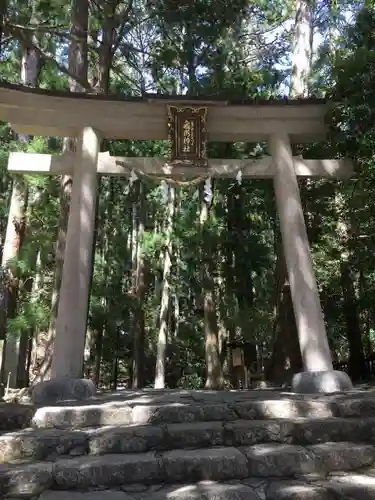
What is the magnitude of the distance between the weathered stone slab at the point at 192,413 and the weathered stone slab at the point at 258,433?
316mm

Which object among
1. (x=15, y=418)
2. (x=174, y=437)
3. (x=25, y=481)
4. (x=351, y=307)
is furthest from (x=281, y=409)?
(x=351, y=307)

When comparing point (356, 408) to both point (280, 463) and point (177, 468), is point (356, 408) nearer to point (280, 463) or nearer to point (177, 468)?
point (280, 463)

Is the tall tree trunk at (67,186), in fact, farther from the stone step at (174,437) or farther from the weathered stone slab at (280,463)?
the weathered stone slab at (280,463)

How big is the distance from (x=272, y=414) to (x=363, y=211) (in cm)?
441

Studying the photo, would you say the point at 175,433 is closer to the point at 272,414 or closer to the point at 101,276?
the point at 272,414

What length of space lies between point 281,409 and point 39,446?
1886 millimetres

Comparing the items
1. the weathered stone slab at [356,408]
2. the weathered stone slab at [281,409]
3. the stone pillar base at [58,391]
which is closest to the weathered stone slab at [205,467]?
the weathered stone slab at [281,409]

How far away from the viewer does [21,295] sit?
390 inches

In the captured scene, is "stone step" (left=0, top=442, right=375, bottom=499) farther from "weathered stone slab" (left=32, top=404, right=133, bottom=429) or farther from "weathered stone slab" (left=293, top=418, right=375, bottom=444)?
"weathered stone slab" (left=32, top=404, right=133, bottom=429)

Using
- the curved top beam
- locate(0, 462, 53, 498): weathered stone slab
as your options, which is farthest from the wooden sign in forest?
locate(0, 462, 53, 498): weathered stone slab

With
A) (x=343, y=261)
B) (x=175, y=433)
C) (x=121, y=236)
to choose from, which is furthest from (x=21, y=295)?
(x=175, y=433)

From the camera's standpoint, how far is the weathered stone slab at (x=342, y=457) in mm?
2756

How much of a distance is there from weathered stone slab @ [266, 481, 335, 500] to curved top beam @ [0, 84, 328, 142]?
15.4 feet

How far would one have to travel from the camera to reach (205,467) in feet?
8.68
